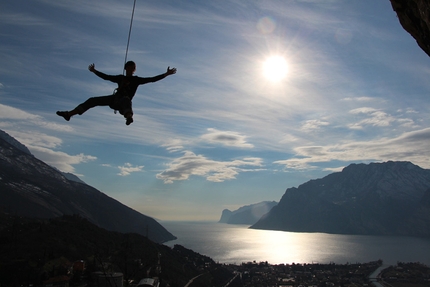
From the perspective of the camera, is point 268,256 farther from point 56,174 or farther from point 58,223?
point 56,174

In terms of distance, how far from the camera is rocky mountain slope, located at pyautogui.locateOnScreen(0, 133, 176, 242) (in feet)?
365

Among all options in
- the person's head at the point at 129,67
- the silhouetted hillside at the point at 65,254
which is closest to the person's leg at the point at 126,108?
the person's head at the point at 129,67

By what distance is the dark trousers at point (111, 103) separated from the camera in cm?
540

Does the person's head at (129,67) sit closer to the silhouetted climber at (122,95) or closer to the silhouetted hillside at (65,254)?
the silhouetted climber at (122,95)

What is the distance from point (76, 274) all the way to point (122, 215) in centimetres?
13020

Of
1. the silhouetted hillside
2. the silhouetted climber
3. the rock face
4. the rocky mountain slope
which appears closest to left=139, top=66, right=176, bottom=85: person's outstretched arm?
the silhouetted climber

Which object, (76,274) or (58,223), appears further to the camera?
(58,223)

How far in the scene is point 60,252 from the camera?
46.1m

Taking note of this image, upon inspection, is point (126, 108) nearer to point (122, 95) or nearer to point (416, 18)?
point (122, 95)

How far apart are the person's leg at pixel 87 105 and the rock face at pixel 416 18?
4930mm

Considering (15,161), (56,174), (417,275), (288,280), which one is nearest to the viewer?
(288,280)

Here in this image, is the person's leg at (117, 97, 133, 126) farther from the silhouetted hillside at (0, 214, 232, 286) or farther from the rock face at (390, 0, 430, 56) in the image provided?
the silhouetted hillside at (0, 214, 232, 286)

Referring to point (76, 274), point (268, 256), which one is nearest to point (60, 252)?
point (76, 274)

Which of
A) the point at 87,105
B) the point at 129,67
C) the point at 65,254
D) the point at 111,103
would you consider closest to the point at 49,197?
the point at 65,254
